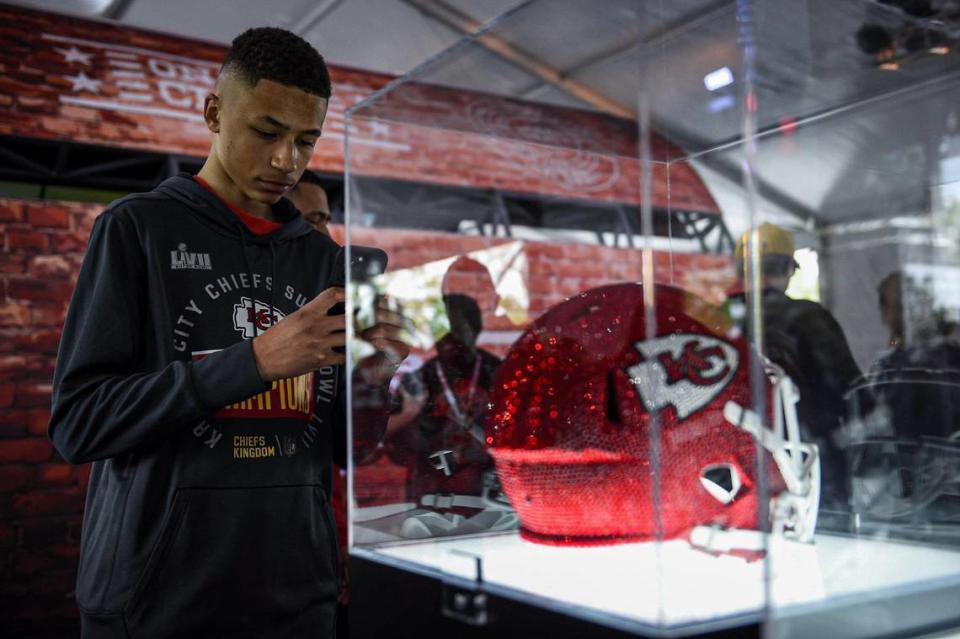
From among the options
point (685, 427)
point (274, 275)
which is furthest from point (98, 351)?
point (685, 427)

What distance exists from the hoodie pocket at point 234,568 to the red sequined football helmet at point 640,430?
0.37m

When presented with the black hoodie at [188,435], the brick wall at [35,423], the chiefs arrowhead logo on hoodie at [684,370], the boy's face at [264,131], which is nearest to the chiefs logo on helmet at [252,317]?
the black hoodie at [188,435]

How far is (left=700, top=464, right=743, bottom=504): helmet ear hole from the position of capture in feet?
1.60

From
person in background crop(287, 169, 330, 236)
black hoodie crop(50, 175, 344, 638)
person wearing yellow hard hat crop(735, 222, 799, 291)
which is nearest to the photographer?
person wearing yellow hard hat crop(735, 222, 799, 291)

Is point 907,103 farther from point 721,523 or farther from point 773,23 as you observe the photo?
point 721,523

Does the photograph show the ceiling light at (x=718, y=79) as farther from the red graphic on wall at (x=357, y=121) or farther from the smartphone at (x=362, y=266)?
the smartphone at (x=362, y=266)

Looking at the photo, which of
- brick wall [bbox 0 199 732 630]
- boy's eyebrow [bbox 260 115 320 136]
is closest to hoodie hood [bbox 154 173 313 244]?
boy's eyebrow [bbox 260 115 320 136]

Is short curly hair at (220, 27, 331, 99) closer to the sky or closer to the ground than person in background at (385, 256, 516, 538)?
closer to the sky

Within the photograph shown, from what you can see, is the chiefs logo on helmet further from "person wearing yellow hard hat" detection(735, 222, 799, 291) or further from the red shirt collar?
"person wearing yellow hard hat" detection(735, 222, 799, 291)

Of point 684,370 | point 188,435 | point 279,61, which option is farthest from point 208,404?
point 684,370

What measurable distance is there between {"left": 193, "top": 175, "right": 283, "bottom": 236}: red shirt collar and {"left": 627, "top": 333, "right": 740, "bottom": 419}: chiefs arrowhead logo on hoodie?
1.90ft

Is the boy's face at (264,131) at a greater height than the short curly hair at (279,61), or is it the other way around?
the short curly hair at (279,61)

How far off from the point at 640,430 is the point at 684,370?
0.15 ft

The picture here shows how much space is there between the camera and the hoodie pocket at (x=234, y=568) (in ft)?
2.71
